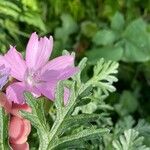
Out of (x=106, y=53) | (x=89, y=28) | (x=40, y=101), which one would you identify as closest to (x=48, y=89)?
(x=40, y=101)

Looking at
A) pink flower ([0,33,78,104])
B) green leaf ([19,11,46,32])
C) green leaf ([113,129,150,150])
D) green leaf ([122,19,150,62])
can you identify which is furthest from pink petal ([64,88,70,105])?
green leaf ([122,19,150,62])

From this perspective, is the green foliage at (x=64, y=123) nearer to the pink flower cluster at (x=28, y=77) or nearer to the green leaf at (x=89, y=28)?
the pink flower cluster at (x=28, y=77)

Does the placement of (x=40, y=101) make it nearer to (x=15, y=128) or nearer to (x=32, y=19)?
(x=15, y=128)

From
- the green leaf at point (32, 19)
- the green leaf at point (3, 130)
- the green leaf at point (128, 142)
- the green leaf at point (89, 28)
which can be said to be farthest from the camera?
the green leaf at point (89, 28)

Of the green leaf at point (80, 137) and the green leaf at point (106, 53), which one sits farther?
the green leaf at point (106, 53)

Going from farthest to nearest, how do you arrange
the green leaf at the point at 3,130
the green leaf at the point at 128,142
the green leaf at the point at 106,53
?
1. the green leaf at the point at 106,53
2. the green leaf at the point at 128,142
3. the green leaf at the point at 3,130

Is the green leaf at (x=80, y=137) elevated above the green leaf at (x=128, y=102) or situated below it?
below

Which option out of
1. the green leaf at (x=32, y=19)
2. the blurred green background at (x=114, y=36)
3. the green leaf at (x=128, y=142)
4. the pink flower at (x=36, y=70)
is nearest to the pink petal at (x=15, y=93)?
the pink flower at (x=36, y=70)

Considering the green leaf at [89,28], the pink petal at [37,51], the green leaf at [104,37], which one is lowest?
the pink petal at [37,51]
